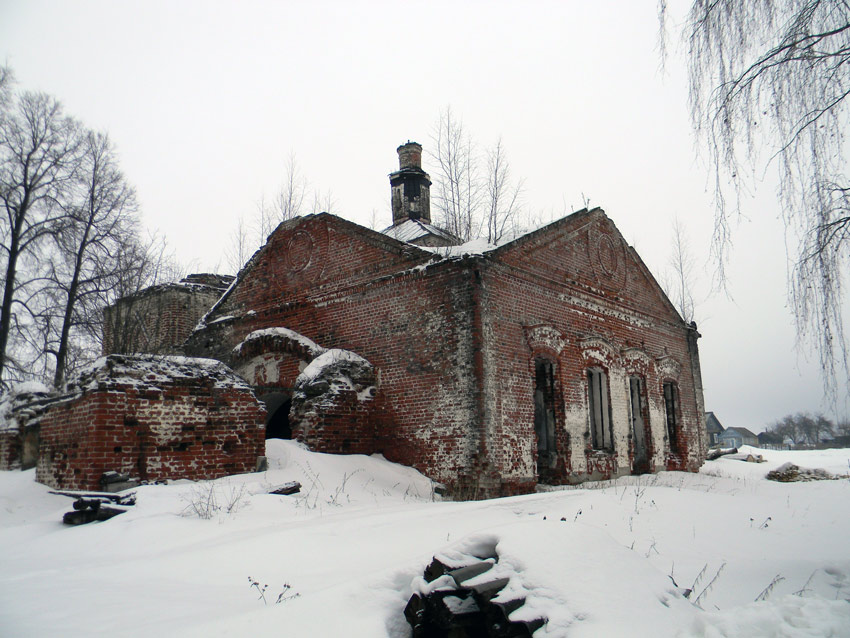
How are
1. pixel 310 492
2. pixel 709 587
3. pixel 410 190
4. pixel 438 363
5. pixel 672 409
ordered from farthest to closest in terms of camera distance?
pixel 410 190
pixel 672 409
pixel 438 363
pixel 310 492
pixel 709 587

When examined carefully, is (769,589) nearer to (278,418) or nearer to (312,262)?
(312,262)

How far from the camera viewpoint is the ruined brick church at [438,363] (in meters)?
9.16

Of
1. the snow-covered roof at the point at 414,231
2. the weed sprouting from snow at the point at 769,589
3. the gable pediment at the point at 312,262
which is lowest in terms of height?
the weed sprouting from snow at the point at 769,589

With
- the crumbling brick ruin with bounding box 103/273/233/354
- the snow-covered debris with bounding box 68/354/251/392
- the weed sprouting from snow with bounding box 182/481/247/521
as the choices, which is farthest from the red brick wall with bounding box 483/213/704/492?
the crumbling brick ruin with bounding box 103/273/233/354

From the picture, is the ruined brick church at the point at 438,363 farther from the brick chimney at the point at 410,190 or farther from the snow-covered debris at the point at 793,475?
the brick chimney at the point at 410,190

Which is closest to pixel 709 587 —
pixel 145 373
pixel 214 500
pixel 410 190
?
pixel 214 500

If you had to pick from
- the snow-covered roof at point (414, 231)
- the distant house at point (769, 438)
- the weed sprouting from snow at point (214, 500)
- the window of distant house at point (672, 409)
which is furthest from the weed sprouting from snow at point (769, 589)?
the distant house at point (769, 438)

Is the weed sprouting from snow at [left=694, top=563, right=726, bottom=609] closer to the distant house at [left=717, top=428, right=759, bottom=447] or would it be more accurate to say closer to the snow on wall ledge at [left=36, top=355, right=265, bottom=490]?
the snow on wall ledge at [left=36, top=355, right=265, bottom=490]

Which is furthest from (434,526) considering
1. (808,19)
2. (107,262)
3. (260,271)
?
(107,262)

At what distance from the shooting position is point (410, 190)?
21.1 m

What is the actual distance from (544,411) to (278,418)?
560 cm

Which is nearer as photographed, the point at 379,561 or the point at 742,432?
the point at 379,561

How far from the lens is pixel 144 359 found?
8383 mm

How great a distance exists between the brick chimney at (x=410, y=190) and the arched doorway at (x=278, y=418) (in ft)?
31.8
